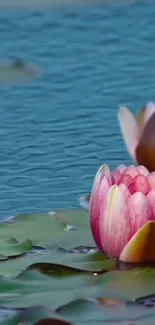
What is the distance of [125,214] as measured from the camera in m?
1.53

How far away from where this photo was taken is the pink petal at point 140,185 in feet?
5.04

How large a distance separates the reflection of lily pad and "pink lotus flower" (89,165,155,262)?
102cm

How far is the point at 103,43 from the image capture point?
2793mm

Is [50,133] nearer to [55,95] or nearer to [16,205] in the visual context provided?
[55,95]

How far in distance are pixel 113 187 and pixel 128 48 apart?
126cm

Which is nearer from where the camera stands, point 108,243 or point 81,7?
point 108,243

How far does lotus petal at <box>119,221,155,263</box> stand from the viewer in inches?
58.9

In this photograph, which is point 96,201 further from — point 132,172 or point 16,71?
point 16,71

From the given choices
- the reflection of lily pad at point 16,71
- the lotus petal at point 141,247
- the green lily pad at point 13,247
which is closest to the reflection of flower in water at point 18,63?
the reflection of lily pad at point 16,71

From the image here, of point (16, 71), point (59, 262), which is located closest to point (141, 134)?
point (59, 262)

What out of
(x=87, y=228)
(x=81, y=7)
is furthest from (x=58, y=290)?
(x=81, y=7)

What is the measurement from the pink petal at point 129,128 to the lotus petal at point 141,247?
234mm

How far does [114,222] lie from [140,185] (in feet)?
0.18

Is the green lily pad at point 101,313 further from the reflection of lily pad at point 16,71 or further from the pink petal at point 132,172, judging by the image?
the reflection of lily pad at point 16,71
